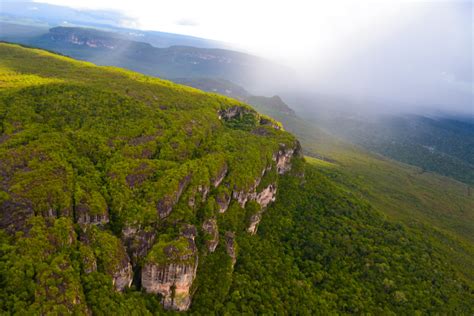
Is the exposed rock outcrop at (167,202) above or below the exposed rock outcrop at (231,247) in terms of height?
above

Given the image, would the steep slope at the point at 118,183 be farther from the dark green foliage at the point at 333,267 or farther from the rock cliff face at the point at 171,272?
the dark green foliage at the point at 333,267

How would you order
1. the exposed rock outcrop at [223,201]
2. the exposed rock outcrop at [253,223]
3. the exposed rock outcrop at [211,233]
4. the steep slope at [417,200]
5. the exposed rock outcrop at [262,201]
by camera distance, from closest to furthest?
1. the exposed rock outcrop at [211,233]
2. the exposed rock outcrop at [223,201]
3. the exposed rock outcrop at [253,223]
4. the exposed rock outcrop at [262,201]
5. the steep slope at [417,200]

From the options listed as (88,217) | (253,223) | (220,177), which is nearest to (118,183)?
(88,217)

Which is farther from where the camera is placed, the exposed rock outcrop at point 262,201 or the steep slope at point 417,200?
the steep slope at point 417,200

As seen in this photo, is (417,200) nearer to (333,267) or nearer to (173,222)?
(333,267)

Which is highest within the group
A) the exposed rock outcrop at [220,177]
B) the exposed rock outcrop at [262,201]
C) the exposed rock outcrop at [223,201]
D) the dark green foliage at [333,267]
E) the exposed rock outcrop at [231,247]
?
the exposed rock outcrop at [220,177]

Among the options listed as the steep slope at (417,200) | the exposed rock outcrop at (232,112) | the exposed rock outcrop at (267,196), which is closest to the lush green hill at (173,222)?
the exposed rock outcrop at (267,196)

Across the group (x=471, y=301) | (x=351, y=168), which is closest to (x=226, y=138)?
(x=471, y=301)

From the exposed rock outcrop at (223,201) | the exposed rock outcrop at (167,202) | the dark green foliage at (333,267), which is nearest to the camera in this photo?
the exposed rock outcrop at (167,202)
